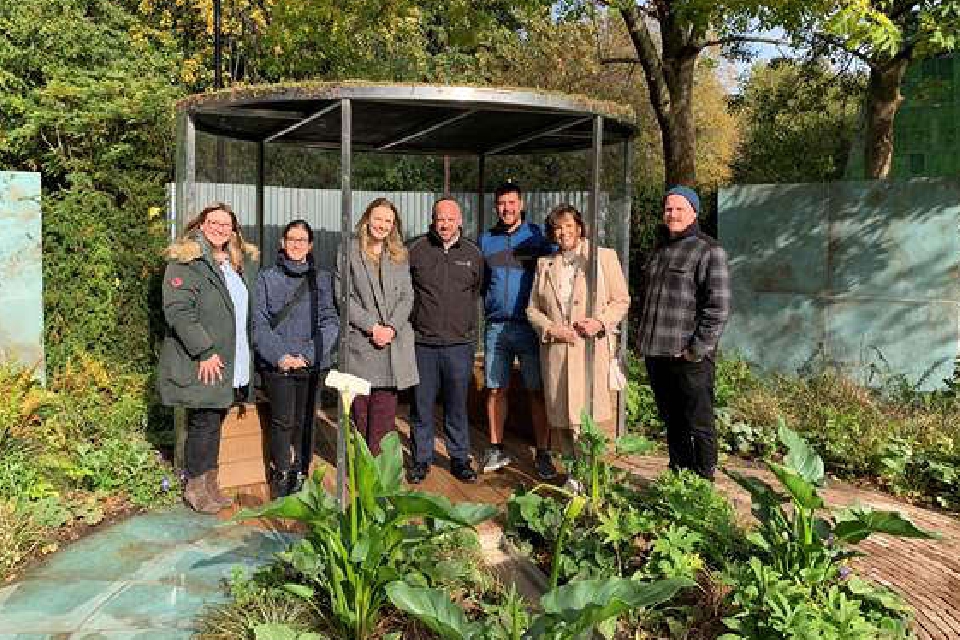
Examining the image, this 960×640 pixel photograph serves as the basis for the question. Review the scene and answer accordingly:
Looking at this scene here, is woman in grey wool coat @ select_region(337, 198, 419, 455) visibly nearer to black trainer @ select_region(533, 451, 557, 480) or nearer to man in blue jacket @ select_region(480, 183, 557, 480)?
man in blue jacket @ select_region(480, 183, 557, 480)

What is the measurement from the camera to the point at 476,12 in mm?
9633

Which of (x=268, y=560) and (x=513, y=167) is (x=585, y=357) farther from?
(x=513, y=167)

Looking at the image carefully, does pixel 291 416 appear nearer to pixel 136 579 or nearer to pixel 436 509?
pixel 136 579

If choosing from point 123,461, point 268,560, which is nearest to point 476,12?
point 123,461

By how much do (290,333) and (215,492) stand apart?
1.07 metres

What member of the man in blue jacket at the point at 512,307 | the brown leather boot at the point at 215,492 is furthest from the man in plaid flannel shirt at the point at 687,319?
the brown leather boot at the point at 215,492

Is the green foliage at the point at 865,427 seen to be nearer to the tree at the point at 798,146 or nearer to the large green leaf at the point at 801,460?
the large green leaf at the point at 801,460

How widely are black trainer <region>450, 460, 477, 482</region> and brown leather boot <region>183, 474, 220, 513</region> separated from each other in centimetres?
148

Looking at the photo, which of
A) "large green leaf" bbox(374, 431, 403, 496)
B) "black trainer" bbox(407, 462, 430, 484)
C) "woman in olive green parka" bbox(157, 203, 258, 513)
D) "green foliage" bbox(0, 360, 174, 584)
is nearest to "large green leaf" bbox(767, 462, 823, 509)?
"large green leaf" bbox(374, 431, 403, 496)

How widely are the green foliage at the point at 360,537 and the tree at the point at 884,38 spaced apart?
4747mm

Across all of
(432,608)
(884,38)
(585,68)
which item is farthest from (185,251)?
(585,68)

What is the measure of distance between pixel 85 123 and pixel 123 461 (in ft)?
8.81

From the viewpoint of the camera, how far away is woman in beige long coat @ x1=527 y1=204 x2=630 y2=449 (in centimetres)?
490

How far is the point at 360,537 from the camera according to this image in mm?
3189
